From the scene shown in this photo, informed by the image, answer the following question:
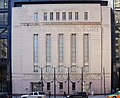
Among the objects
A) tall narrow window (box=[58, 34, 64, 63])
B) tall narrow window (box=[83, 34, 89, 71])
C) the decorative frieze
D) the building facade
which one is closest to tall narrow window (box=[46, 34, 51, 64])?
the building facade

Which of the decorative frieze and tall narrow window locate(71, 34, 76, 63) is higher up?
tall narrow window locate(71, 34, 76, 63)

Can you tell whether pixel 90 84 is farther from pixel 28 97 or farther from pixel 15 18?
pixel 28 97

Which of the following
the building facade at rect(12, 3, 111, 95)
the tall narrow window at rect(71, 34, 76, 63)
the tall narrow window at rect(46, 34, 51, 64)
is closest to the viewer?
the building facade at rect(12, 3, 111, 95)

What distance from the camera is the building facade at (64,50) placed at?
100062mm

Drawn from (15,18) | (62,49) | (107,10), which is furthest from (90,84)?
(15,18)

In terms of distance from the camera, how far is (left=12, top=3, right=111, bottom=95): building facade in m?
100

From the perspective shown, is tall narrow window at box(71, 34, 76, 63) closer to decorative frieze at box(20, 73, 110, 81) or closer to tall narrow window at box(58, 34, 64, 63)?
tall narrow window at box(58, 34, 64, 63)

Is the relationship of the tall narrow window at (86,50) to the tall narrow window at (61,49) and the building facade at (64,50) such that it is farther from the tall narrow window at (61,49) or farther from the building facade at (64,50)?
the tall narrow window at (61,49)

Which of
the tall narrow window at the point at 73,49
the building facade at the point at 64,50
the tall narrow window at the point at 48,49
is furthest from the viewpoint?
the tall narrow window at the point at 48,49

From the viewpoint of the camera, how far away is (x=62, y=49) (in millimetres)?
100500

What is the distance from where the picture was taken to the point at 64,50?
328 feet

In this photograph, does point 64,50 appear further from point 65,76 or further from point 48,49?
point 65,76

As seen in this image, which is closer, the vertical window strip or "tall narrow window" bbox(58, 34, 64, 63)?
the vertical window strip

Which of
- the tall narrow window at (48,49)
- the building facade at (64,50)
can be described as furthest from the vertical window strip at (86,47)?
the tall narrow window at (48,49)
